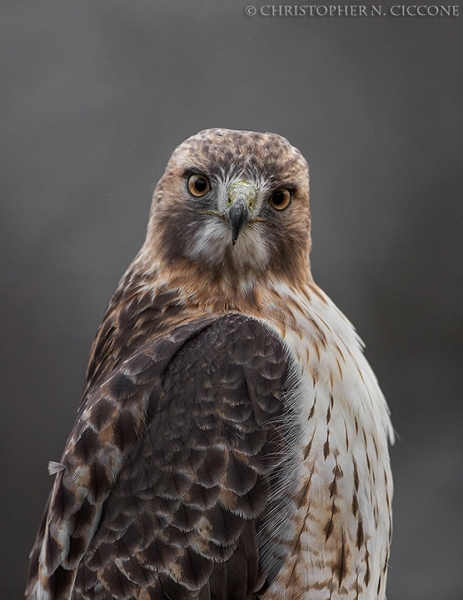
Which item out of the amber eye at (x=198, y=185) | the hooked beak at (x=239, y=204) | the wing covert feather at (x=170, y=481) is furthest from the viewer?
the amber eye at (x=198, y=185)

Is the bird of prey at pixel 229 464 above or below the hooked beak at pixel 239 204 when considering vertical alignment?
below

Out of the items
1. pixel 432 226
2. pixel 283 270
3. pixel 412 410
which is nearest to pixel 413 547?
pixel 412 410

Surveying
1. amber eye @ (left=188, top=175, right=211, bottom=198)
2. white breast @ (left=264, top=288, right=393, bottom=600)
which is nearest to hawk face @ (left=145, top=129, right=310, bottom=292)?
amber eye @ (left=188, top=175, right=211, bottom=198)

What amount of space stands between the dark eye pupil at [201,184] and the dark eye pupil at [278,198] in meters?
0.21

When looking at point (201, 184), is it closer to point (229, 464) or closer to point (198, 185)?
point (198, 185)

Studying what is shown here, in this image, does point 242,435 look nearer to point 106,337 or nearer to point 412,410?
point 106,337

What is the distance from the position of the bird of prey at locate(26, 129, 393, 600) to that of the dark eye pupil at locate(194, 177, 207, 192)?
0.13 ft

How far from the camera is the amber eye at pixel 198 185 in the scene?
2.60 meters

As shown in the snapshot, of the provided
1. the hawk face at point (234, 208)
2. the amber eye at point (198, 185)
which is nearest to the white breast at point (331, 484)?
the hawk face at point (234, 208)

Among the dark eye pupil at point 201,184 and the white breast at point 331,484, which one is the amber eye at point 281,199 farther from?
the white breast at point 331,484

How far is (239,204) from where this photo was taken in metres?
2.45

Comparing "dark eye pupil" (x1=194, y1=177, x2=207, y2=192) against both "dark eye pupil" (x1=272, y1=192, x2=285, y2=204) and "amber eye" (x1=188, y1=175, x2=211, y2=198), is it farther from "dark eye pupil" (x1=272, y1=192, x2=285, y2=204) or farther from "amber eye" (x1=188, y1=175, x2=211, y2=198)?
"dark eye pupil" (x1=272, y1=192, x2=285, y2=204)

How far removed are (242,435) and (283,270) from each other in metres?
0.63

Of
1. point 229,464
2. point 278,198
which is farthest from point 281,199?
point 229,464
